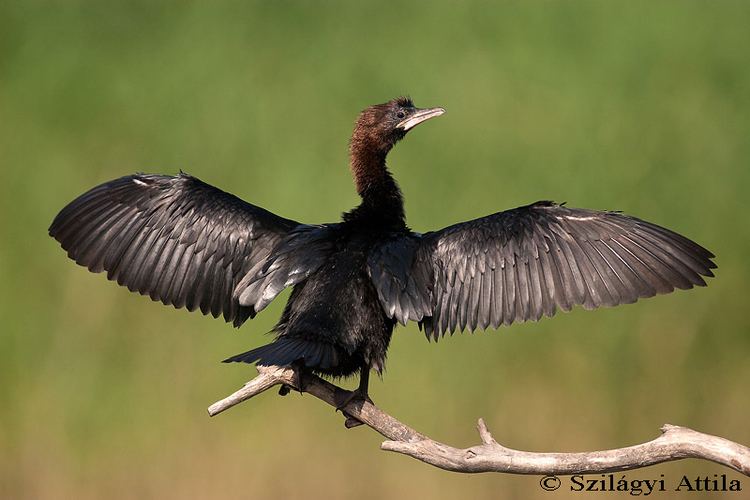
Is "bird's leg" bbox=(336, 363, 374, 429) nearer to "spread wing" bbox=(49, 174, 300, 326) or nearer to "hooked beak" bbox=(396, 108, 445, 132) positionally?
"spread wing" bbox=(49, 174, 300, 326)

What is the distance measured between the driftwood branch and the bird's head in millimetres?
1578

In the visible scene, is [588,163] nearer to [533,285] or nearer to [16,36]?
[533,285]

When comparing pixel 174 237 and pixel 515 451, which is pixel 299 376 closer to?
pixel 515 451

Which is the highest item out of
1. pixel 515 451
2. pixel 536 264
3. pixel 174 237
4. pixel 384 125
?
pixel 384 125

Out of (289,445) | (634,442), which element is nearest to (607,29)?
(634,442)

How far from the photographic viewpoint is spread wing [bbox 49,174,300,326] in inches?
246

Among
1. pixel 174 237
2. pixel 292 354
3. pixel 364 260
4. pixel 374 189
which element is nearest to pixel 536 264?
pixel 364 260

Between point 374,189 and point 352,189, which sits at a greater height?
point 352,189

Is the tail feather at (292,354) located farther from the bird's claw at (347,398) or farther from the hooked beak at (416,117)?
the hooked beak at (416,117)

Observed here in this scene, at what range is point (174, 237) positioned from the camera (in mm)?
6359

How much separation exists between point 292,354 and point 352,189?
338 centimetres

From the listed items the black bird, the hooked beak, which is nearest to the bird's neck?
the black bird

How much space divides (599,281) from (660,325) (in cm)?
225

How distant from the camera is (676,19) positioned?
8.93 m
